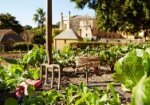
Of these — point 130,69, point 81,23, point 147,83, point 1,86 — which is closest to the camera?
point 147,83

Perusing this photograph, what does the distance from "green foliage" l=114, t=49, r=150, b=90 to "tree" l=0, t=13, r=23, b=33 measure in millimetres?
81325

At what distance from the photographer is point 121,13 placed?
29.5 metres

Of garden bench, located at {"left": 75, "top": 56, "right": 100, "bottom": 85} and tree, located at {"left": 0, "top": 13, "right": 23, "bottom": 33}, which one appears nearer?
garden bench, located at {"left": 75, "top": 56, "right": 100, "bottom": 85}

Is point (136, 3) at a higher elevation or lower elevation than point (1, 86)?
higher

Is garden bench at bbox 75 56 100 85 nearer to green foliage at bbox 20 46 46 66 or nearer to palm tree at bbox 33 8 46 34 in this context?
green foliage at bbox 20 46 46 66

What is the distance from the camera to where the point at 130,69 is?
4.79 feet

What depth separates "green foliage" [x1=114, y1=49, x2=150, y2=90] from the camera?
1.44 metres

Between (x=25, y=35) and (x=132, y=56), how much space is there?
8137 centimetres

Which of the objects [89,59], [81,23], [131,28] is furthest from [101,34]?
[89,59]

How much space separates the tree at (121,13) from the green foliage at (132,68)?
2485 centimetres

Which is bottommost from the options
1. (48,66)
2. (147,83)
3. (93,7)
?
(48,66)

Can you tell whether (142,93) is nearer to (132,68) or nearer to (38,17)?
(132,68)

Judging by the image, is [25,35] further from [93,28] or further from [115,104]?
[115,104]

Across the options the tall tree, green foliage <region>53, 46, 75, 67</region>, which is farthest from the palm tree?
green foliage <region>53, 46, 75, 67</region>
